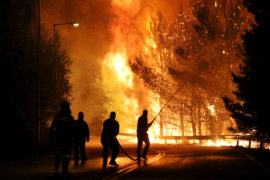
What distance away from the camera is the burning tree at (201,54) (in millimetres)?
42000

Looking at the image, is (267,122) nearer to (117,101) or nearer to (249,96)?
(249,96)

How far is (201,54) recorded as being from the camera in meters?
44.2

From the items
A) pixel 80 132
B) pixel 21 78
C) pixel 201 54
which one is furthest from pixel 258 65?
pixel 201 54

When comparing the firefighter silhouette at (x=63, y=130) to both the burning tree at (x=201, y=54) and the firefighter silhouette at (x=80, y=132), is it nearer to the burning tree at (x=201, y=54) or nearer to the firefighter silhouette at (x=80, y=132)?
the firefighter silhouette at (x=80, y=132)

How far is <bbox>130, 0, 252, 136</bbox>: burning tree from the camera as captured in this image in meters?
42.0

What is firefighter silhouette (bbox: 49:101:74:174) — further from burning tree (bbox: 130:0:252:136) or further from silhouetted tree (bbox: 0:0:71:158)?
burning tree (bbox: 130:0:252:136)

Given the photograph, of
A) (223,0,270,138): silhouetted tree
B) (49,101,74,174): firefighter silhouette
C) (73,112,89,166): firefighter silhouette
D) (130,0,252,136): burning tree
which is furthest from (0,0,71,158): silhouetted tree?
(130,0,252,136): burning tree

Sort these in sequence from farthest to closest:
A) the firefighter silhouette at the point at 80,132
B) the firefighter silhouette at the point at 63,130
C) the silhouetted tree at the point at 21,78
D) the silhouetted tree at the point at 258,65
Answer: the silhouetted tree at the point at 21,78 → the silhouetted tree at the point at 258,65 → the firefighter silhouette at the point at 80,132 → the firefighter silhouette at the point at 63,130

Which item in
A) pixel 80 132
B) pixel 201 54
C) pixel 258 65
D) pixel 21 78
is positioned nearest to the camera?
pixel 80 132

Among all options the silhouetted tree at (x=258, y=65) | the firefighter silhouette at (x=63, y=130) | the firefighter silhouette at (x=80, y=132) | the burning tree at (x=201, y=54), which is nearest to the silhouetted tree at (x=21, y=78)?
the firefighter silhouette at (x=80, y=132)

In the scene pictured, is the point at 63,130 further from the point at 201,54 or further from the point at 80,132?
the point at 201,54

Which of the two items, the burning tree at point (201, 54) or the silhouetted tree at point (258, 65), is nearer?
the silhouetted tree at point (258, 65)

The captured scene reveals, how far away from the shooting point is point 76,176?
14.8 m

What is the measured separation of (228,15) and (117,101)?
108 ft
